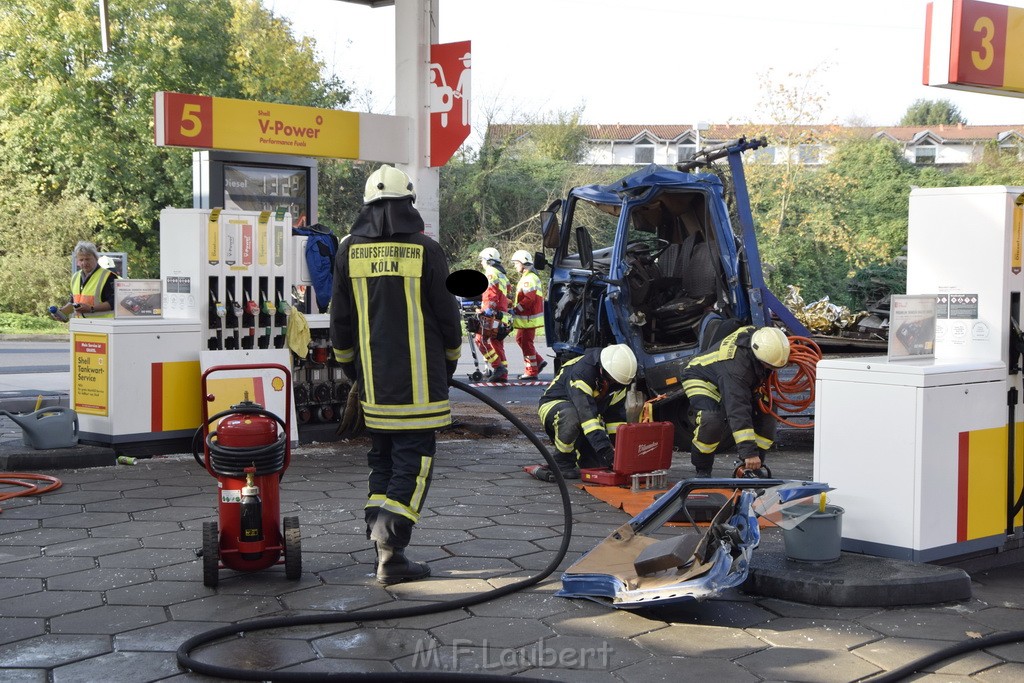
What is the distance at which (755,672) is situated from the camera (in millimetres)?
4176

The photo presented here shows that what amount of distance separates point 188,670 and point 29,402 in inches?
333

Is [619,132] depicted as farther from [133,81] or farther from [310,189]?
[310,189]

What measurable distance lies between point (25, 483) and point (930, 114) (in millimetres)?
77866

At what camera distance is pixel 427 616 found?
190 inches

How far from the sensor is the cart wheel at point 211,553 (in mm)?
5230

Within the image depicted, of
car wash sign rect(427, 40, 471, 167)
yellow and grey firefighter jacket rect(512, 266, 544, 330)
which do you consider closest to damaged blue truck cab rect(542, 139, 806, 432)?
car wash sign rect(427, 40, 471, 167)

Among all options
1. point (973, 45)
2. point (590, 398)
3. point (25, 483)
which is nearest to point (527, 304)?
point (590, 398)

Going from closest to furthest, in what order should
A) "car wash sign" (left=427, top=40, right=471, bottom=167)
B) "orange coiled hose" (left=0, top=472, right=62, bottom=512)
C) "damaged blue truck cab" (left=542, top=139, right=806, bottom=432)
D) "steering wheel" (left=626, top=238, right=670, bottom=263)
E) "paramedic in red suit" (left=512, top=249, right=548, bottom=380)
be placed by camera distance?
1. "orange coiled hose" (left=0, top=472, right=62, bottom=512)
2. "damaged blue truck cab" (left=542, top=139, right=806, bottom=432)
3. "steering wheel" (left=626, top=238, right=670, bottom=263)
4. "car wash sign" (left=427, top=40, right=471, bottom=167)
5. "paramedic in red suit" (left=512, top=249, right=548, bottom=380)

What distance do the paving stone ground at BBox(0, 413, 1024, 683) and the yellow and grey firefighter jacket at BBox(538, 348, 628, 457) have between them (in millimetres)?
1068

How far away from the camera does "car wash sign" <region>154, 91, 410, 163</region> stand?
10586 millimetres

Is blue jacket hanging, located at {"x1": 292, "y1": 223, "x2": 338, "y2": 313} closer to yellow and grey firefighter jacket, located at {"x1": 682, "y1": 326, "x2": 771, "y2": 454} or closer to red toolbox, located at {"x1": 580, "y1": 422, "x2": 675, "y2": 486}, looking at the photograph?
red toolbox, located at {"x1": 580, "y1": 422, "x2": 675, "y2": 486}

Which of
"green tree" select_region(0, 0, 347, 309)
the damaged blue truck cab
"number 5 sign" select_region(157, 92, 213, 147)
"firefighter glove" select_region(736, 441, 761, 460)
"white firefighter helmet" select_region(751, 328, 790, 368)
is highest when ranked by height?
"green tree" select_region(0, 0, 347, 309)

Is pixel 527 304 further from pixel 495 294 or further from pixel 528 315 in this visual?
pixel 495 294

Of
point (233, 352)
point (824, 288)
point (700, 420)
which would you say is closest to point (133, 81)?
point (824, 288)
